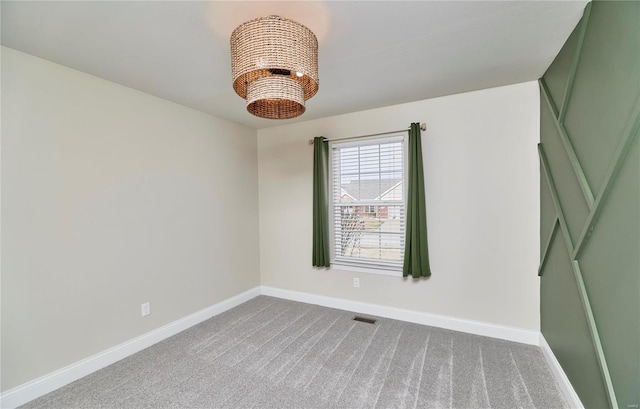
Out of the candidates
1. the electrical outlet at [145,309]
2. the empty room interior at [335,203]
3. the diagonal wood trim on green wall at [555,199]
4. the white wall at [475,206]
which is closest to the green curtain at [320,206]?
the empty room interior at [335,203]

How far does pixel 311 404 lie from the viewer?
1918 mm

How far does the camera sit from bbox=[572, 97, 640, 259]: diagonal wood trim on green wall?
120 centimetres

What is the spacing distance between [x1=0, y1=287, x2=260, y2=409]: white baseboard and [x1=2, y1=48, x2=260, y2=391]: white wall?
0.06m

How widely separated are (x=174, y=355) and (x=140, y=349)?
0.39 metres

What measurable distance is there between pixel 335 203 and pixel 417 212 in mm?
1103

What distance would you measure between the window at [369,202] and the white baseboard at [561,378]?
56.1 inches

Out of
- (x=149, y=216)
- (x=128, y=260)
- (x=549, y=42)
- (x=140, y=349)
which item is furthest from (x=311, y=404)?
(x=549, y=42)

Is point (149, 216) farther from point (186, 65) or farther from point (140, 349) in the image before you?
point (186, 65)

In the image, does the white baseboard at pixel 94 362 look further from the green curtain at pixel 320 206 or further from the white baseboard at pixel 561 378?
the white baseboard at pixel 561 378

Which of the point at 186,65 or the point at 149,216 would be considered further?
the point at 149,216

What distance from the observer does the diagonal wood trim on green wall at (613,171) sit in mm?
1201

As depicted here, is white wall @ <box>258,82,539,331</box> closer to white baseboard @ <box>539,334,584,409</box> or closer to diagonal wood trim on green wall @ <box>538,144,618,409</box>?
white baseboard @ <box>539,334,584,409</box>

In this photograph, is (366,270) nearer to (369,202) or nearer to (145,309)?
(369,202)

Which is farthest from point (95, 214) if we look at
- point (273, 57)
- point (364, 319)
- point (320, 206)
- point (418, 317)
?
point (418, 317)
